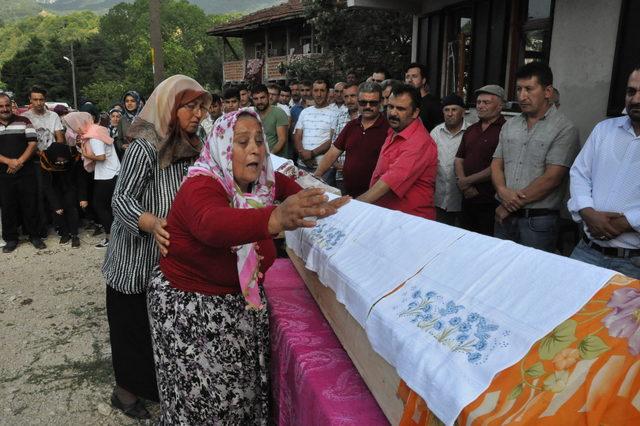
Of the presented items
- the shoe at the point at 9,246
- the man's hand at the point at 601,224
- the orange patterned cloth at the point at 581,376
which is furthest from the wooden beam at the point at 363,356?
the shoe at the point at 9,246

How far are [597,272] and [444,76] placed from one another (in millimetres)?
6913

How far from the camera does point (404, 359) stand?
131 centimetres

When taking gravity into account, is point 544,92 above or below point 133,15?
below

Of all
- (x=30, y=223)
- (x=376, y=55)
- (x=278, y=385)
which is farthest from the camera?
(x=376, y=55)

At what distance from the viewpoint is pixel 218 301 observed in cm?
202

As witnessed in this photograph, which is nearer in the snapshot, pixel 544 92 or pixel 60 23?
pixel 544 92

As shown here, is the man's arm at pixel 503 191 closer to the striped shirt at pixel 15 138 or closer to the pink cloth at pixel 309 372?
the pink cloth at pixel 309 372

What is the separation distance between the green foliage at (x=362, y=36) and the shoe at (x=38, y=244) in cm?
868

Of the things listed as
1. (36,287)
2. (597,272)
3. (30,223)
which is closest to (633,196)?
(597,272)

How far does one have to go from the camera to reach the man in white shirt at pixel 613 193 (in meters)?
2.52

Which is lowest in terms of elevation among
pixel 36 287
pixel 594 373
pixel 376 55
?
pixel 36 287

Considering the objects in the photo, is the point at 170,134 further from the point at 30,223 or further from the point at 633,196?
the point at 30,223

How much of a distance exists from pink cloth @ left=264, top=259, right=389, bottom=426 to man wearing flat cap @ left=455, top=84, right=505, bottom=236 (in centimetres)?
198

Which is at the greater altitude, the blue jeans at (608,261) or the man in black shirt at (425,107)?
the man in black shirt at (425,107)
